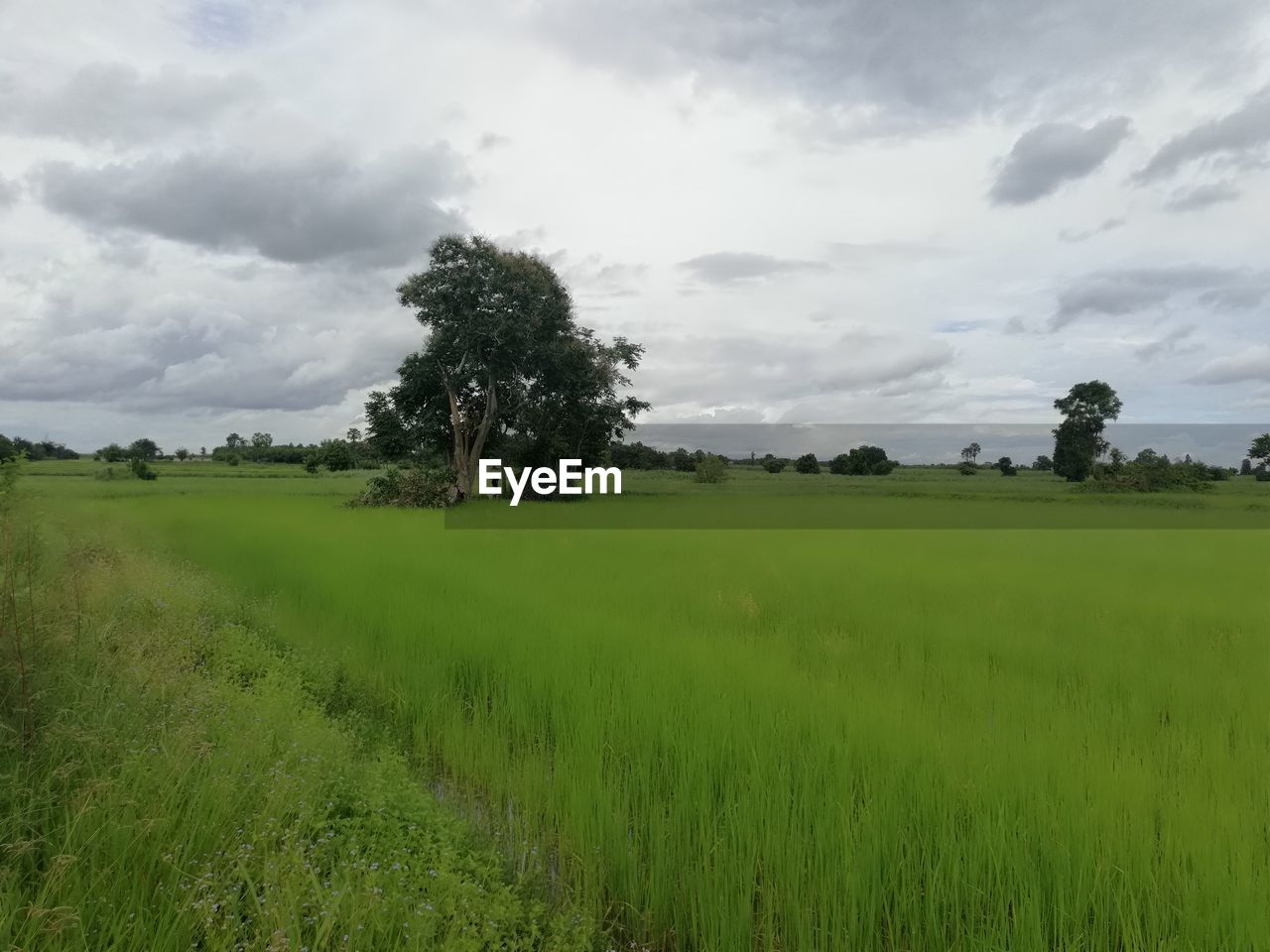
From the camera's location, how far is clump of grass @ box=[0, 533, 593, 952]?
2.56 meters

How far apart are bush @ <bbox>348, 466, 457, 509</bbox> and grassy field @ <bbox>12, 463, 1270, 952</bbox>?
16.9 m

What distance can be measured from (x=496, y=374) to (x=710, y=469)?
16558 millimetres

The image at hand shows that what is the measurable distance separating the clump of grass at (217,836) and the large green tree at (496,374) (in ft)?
80.9

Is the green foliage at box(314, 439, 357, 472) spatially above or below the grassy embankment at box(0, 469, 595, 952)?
above

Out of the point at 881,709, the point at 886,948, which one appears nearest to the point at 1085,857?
the point at 886,948

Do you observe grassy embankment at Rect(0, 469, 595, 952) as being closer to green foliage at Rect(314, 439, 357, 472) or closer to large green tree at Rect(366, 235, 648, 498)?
large green tree at Rect(366, 235, 648, 498)

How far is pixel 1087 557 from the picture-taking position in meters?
12.3

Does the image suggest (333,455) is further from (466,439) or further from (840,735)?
(840,735)

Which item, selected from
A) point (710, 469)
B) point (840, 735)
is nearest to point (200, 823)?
point (840, 735)

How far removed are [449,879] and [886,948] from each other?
196cm

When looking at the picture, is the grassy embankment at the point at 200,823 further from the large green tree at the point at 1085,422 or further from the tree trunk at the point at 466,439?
the large green tree at the point at 1085,422

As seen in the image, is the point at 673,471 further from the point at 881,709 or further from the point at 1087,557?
the point at 881,709

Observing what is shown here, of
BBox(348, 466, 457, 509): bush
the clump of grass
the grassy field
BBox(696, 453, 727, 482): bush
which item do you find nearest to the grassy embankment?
the clump of grass

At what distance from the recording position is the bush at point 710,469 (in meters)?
40.2
